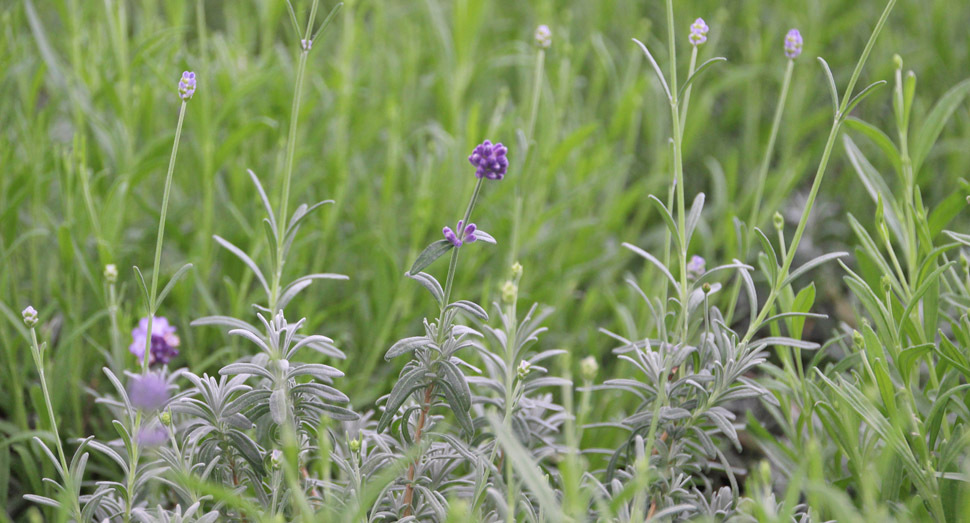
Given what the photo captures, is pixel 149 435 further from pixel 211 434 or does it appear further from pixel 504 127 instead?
pixel 504 127

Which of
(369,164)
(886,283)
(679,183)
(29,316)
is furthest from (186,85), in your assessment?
(369,164)

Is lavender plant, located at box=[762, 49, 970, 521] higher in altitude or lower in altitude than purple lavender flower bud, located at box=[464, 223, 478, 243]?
lower

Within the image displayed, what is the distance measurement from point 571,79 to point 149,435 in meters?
1.73

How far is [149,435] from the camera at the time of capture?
3.80ft

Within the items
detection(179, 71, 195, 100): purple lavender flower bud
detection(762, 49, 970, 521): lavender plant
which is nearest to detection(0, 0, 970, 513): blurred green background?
detection(179, 71, 195, 100): purple lavender flower bud

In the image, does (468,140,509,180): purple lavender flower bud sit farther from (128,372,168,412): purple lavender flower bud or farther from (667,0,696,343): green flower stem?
(128,372,168,412): purple lavender flower bud

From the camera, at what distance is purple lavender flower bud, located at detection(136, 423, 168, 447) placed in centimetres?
114

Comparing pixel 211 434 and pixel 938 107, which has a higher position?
pixel 938 107

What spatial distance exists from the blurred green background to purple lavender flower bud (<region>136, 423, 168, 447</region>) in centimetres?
39

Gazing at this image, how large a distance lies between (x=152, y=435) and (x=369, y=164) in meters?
1.41

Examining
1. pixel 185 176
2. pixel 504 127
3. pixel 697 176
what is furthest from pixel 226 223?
pixel 697 176

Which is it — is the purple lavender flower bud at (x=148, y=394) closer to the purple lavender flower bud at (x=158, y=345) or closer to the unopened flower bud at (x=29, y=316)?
the unopened flower bud at (x=29, y=316)

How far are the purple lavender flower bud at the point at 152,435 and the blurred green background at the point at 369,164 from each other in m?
0.39

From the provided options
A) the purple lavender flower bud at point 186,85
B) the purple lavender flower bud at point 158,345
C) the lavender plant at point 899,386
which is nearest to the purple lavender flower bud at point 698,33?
the lavender plant at point 899,386
